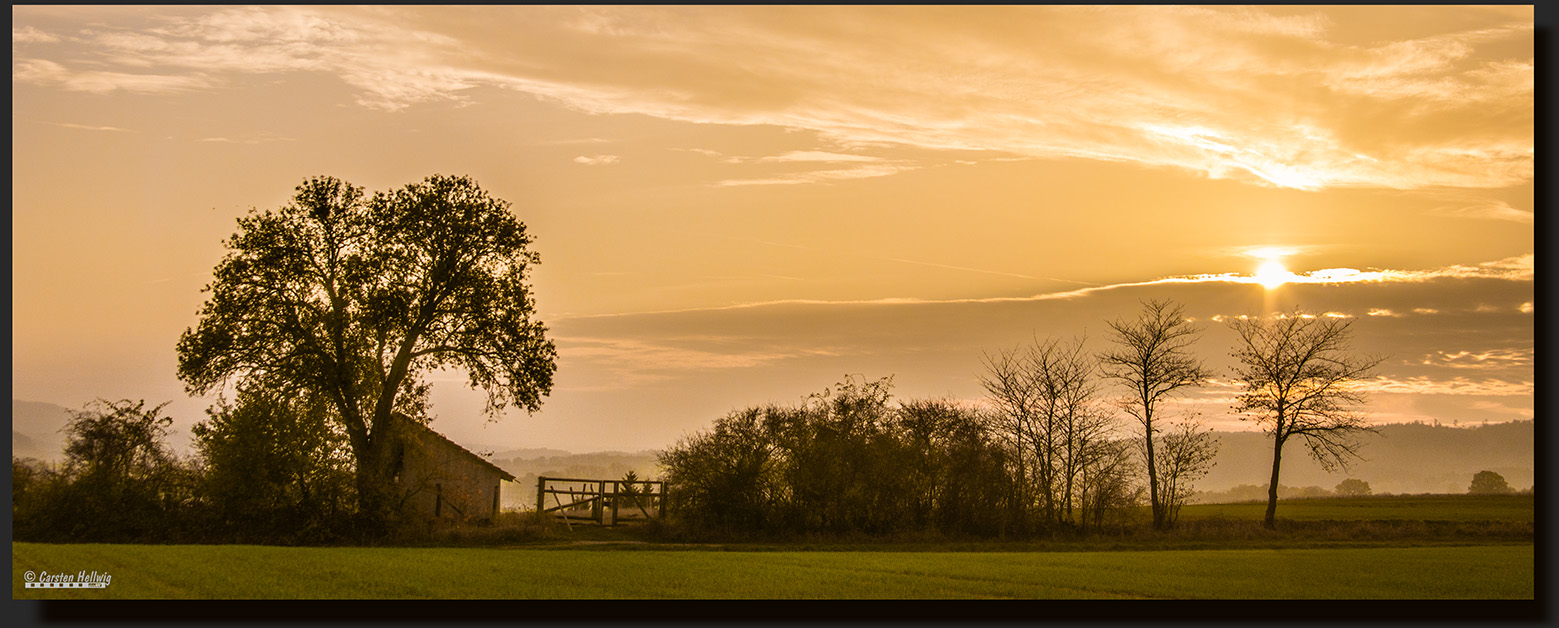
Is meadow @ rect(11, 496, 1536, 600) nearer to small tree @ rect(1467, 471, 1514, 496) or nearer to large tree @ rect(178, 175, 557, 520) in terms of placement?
large tree @ rect(178, 175, 557, 520)

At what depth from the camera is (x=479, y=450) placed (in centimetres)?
3656

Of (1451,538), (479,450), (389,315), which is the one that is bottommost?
(1451,538)

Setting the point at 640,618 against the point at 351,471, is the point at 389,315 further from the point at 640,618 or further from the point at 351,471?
the point at 640,618

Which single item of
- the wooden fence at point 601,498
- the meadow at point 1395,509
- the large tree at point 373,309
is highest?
the large tree at point 373,309

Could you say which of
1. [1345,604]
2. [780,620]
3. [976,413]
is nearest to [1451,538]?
[976,413]

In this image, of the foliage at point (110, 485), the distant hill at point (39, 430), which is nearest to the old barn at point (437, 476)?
the foliage at point (110, 485)

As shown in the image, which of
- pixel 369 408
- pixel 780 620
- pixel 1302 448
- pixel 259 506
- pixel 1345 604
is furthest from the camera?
pixel 1302 448

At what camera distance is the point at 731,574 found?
21.1 metres

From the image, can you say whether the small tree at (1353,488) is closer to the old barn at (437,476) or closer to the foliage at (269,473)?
the old barn at (437,476)

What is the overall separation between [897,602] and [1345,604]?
790 cm

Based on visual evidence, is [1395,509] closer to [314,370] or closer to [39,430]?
[314,370]

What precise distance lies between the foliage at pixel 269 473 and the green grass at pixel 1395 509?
2993 cm

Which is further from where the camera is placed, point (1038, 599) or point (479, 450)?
point (479, 450)

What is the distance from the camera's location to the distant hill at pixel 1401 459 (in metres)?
39.2
